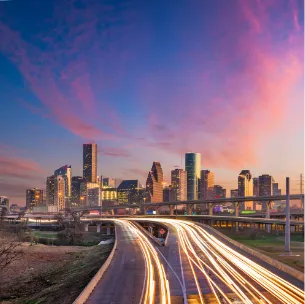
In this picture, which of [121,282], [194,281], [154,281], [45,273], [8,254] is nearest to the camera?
[121,282]

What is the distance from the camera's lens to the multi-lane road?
24.3m

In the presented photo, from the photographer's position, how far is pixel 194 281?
96.9 feet

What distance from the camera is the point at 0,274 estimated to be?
50.3 meters

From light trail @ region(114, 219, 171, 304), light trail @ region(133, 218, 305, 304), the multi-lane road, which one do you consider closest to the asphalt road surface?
the multi-lane road

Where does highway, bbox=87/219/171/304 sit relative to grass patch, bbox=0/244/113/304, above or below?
above

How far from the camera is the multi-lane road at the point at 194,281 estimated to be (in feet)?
79.7

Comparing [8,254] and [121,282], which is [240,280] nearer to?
[121,282]

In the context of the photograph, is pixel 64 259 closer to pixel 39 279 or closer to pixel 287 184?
pixel 39 279

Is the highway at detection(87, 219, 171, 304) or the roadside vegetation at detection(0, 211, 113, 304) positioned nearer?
the highway at detection(87, 219, 171, 304)

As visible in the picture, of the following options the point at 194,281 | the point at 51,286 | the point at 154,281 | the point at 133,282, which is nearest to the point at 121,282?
the point at 133,282

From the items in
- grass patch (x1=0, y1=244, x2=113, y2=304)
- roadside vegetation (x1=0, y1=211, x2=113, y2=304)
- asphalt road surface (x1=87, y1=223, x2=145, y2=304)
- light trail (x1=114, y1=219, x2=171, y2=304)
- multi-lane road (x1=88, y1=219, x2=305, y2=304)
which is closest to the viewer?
light trail (x1=114, y1=219, x2=171, y2=304)

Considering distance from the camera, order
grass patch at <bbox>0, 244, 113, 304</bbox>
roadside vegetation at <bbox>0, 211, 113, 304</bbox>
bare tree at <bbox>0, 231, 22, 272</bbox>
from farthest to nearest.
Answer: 1. roadside vegetation at <bbox>0, 211, 113, 304</bbox>
2. bare tree at <bbox>0, 231, 22, 272</bbox>
3. grass patch at <bbox>0, 244, 113, 304</bbox>

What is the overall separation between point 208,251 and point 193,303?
86.7 ft

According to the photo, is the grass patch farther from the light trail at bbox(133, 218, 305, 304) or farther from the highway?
the light trail at bbox(133, 218, 305, 304)
